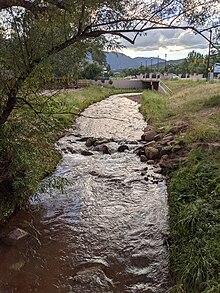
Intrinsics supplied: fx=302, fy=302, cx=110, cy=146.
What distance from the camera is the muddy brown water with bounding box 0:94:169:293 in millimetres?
3857

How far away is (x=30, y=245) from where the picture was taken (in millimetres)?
4594

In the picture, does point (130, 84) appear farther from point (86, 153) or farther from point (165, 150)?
point (165, 150)

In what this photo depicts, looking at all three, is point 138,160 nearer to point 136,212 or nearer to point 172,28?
point 136,212

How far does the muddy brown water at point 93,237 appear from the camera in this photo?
12.7ft

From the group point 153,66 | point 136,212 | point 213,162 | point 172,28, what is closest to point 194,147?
point 213,162

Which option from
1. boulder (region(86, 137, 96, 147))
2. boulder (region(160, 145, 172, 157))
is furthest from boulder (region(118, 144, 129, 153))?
boulder (region(160, 145, 172, 157))

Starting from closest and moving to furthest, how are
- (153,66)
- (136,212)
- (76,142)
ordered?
(136,212) → (76,142) → (153,66)

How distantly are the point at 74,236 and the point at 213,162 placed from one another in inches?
121

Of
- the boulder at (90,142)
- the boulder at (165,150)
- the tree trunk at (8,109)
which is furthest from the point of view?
the boulder at (90,142)

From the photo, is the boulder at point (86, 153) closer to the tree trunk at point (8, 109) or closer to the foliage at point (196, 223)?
the foliage at point (196, 223)

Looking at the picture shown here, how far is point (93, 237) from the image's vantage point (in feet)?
15.9

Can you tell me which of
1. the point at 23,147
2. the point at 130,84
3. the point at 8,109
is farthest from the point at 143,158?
the point at 130,84

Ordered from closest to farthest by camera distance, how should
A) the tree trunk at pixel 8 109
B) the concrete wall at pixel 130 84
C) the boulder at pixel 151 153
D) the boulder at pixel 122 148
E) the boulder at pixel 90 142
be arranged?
the tree trunk at pixel 8 109, the boulder at pixel 151 153, the boulder at pixel 122 148, the boulder at pixel 90 142, the concrete wall at pixel 130 84

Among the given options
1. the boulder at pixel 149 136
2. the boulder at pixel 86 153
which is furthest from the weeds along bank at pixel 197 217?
the boulder at pixel 86 153
